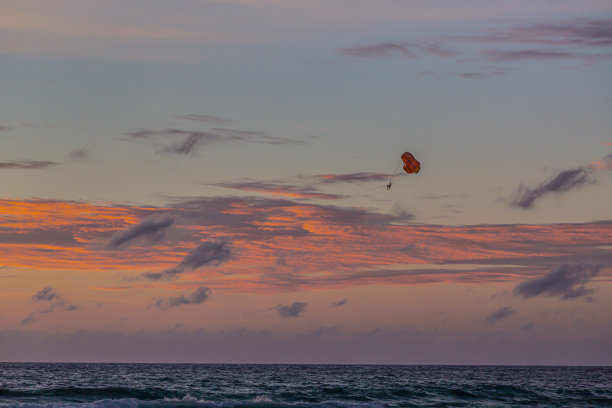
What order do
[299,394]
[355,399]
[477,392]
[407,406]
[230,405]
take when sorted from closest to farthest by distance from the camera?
[230,405] < [407,406] < [355,399] < [299,394] < [477,392]

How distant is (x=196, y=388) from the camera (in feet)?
215

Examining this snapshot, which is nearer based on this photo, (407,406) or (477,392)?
(407,406)

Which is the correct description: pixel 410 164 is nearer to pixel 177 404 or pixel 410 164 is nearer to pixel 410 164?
pixel 410 164

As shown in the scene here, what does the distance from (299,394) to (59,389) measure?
22.0m

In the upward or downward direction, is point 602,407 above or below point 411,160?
below

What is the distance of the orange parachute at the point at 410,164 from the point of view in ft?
183

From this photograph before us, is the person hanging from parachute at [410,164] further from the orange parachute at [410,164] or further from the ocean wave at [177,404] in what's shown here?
the ocean wave at [177,404]

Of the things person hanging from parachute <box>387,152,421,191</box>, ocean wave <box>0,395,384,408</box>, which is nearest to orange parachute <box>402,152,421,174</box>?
person hanging from parachute <box>387,152,421,191</box>

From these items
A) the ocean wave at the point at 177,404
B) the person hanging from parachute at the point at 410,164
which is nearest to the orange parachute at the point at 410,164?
the person hanging from parachute at the point at 410,164

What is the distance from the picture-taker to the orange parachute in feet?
183

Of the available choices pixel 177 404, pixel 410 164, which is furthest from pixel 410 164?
pixel 177 404

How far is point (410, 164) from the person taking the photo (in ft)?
186

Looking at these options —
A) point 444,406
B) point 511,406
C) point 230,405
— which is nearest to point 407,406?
point 444,406

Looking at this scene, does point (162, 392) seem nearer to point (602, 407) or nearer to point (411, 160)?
point (411, 160)
